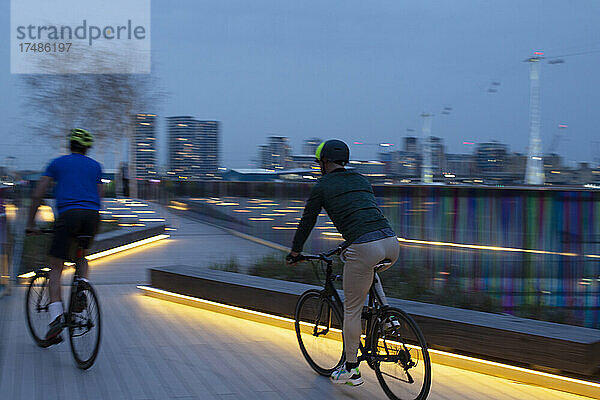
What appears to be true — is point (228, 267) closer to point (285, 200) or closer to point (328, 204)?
point (328, 204)

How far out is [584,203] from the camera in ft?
39.4

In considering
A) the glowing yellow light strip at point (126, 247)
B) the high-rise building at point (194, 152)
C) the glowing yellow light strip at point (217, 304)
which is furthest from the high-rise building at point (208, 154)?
the glowing yellow light strip at point (217, 304)

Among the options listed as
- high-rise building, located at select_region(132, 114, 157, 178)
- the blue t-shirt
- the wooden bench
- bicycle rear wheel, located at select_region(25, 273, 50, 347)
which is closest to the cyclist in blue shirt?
the blue t-shirt

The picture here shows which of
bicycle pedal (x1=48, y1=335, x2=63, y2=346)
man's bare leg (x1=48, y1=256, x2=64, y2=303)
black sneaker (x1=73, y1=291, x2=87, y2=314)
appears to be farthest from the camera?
bicycle pedal (x1=48, y1=335, x2=63, y2=346)

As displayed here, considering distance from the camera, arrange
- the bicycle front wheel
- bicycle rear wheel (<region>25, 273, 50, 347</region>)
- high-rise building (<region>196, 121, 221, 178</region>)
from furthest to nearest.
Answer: high-rise building (<region>196, 121, 221, 178</region>)
bicycle rear wheel (<region>25, 273, 50, 347</region>)
the bicycle front wheel

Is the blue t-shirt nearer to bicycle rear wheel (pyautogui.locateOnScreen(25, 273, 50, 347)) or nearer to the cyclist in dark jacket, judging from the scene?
bicycle rear wheel (pyautogui.locateOnScreen(25, 273, 50, 347))

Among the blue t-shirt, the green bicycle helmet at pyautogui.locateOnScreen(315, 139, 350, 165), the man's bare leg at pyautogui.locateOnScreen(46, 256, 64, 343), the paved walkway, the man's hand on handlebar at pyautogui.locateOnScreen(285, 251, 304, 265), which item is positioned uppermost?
the green bicycle helmet at pyautogui.locateOnScreen(315, 139, 350, 165)

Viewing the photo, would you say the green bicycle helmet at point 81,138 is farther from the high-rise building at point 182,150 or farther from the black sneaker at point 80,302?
the high-rise building at point 182,150

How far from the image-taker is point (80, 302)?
5602 millimetres

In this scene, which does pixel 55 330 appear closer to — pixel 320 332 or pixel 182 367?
pixel 182 367

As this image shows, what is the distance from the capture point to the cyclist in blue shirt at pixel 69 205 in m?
5.68

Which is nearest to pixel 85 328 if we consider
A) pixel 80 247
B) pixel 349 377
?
pixel 80 247

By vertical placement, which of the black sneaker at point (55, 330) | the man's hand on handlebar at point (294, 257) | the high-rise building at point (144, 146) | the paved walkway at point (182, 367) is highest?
the high-rise building at point (144, 146)

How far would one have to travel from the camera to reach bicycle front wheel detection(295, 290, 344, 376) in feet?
17.9
